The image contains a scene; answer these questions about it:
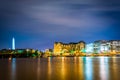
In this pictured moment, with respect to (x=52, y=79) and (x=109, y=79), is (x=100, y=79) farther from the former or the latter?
(x=52, y=79)

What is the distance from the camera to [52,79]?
31516mm

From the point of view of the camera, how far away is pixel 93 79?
31391 mm

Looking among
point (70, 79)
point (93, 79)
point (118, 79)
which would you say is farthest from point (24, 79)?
point (118, 79)

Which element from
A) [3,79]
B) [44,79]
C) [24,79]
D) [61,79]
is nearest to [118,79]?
[61,79]

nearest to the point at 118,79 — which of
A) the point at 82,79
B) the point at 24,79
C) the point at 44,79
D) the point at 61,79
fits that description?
the point at 82,79

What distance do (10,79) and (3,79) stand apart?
82 centimetres

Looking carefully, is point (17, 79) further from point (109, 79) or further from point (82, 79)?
point (109, 79)

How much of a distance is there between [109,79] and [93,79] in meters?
1.82

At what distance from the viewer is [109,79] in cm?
3145

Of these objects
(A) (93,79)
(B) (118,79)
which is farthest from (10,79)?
(B) (118,79)

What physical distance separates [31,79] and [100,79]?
776 centimetres

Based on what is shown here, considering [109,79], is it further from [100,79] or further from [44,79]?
[44,79]

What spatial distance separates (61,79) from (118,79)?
6.31 metres

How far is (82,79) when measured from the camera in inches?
1251
